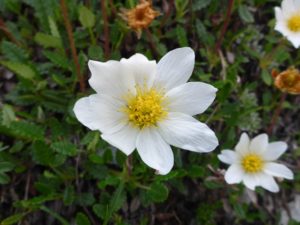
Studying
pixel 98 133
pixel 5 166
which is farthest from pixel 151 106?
pixel 5 166

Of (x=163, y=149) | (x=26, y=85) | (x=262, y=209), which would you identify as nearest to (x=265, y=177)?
(x=262, y=209)

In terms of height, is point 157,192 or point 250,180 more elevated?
point 157,192

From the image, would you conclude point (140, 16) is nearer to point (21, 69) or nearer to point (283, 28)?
point (21, 69)

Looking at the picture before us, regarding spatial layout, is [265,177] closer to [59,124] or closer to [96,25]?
[59,124]

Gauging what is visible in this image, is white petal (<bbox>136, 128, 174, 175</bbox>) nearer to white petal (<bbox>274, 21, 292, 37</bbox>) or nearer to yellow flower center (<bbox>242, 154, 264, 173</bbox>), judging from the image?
yellow flower center (<bbox>242, 154, 264, 173</bbox>)

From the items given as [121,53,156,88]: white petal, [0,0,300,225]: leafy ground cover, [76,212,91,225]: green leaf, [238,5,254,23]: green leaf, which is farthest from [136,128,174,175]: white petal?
[238,5,254,23]: green leaf
